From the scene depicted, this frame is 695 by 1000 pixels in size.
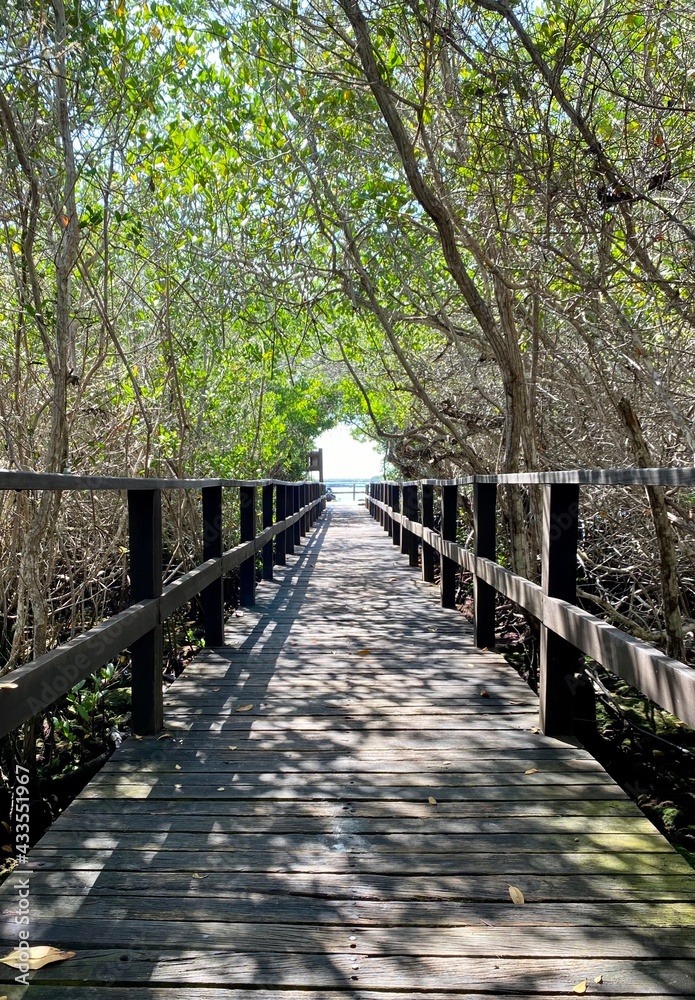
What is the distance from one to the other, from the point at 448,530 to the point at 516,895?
15.4ft

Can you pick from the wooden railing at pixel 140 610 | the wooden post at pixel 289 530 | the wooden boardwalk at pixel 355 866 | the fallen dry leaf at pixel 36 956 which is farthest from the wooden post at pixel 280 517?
the fallen dry leaf at pixel 36 956

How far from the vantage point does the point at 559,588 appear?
3.47 meters

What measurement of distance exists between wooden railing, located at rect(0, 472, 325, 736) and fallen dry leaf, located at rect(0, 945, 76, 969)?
1.84 feet

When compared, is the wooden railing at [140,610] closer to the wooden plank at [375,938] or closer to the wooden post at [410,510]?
A: the wooden plank at [375,938]

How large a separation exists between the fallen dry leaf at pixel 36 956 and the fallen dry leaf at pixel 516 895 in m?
1.21

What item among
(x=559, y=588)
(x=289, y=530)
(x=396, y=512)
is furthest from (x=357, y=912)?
(x=396, y=512)

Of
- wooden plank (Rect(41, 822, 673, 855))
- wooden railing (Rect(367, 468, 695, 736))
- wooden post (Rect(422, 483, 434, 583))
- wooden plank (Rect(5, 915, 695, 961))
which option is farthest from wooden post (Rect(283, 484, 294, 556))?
wooden plank (Rect(5, 915, 695, 961))

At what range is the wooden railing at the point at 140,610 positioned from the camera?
2.23 metres

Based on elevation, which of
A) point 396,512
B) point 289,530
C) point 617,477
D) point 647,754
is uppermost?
point 617,477

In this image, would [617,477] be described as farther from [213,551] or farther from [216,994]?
[213,551]

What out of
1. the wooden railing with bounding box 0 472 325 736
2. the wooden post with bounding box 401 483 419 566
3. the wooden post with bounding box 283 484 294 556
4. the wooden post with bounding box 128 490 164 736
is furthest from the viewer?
the wooden post with bounding box 283 484 294 556

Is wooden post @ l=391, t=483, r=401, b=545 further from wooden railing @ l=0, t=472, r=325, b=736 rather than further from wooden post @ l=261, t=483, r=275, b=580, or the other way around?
wooden railing @ l=0, t=472, r=325, b=736

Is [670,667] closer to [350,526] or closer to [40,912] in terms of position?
[40,912]

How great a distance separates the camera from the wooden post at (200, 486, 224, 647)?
17.4 ft
